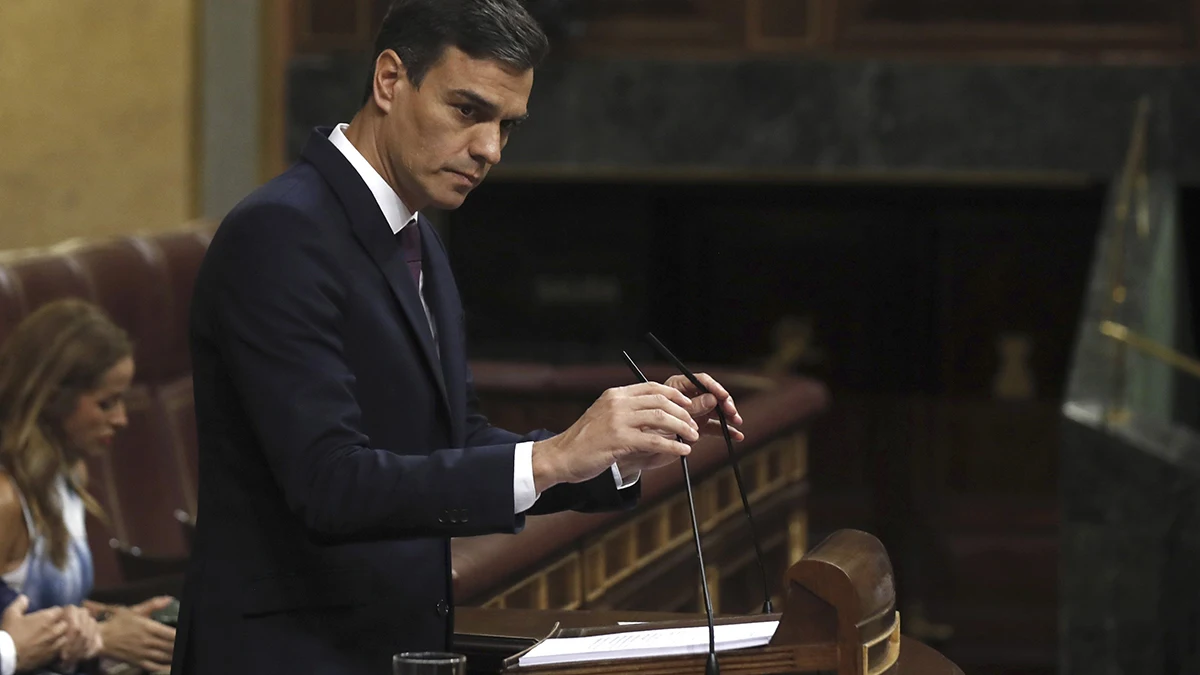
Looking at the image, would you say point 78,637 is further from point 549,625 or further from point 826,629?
point 826,629

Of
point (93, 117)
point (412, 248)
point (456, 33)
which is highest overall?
point (456, 33)

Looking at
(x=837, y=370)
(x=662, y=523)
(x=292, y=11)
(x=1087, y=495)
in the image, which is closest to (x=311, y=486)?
(x=662, y=523)

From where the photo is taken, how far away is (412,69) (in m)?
1.69

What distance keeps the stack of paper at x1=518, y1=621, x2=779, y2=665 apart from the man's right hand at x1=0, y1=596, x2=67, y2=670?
112cm

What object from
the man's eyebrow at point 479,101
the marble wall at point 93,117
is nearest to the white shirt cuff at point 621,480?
the man's eyebrow at point 479,101

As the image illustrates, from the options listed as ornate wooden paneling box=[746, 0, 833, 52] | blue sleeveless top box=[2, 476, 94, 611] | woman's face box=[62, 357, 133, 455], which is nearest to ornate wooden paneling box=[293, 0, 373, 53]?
ornate wooden paneling box=[746, 0, 833, 52]

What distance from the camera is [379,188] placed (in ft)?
5.65

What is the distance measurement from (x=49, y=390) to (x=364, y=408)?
1421 millimetres

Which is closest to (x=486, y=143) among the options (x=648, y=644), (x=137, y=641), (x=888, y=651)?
(x=648, y=644)

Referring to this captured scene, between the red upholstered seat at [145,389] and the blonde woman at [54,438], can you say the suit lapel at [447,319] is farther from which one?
the red upholstered seat at [145,389]

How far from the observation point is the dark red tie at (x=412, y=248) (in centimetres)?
177

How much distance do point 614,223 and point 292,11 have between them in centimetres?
147

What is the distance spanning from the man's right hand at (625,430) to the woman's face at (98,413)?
1.59m

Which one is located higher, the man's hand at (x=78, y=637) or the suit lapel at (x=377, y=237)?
the suit lapel at (x=377, y=237)
